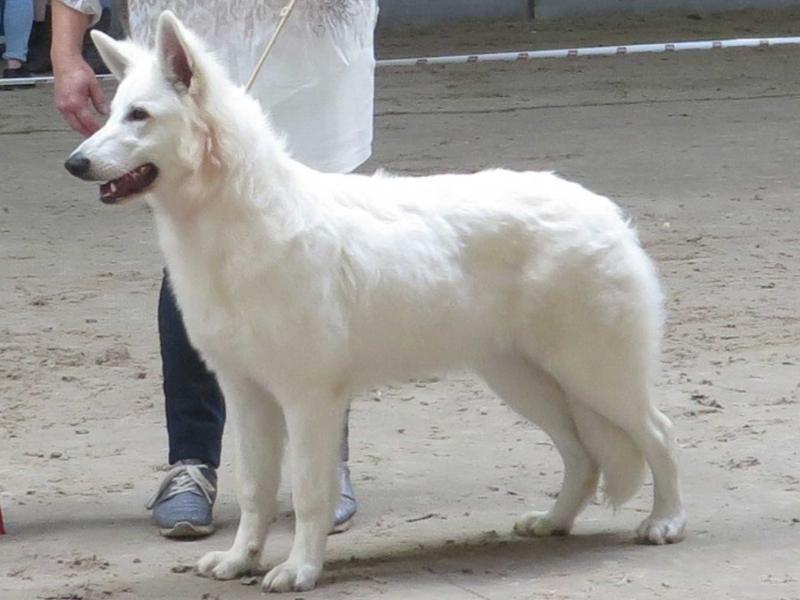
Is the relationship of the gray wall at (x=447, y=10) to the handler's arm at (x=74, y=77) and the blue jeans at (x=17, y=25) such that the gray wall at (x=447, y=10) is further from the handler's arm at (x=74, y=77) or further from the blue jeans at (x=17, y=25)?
the handler's arm at (x=74, y=77)

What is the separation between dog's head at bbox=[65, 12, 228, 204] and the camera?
359cm

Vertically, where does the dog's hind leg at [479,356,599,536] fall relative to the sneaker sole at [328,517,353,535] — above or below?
above

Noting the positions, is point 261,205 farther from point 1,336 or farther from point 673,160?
point 673,160

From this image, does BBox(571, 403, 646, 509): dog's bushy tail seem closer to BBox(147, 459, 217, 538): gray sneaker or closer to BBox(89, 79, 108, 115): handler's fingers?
BBox(147, 459, 217, 538): gray sneaker

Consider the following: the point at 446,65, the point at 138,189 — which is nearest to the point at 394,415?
the point at 138,189

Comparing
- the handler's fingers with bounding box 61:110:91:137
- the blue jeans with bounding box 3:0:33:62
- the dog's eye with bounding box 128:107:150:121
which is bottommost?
the blue jeans with bounding box 3:0:33:62

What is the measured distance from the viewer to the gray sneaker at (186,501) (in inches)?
175

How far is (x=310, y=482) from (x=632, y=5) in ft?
51.6

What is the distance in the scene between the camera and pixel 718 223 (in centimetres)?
829

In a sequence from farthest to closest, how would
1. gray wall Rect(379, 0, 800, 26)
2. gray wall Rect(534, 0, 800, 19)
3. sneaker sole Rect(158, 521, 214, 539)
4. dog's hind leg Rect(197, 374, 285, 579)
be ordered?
gray wall Rect(379, 0, 800, 26) < gray wall Rect(534, 0, 800, 19) < sneaker sole Rect(158, 521, 214, 539) < dog's hind leg Rect(197, 374, 285, 579)

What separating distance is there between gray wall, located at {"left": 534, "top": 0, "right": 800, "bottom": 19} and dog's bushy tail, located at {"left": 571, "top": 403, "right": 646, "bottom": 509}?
48.4 feet

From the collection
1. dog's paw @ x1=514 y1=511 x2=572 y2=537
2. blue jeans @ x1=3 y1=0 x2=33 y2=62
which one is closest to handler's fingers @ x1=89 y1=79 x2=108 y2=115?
dog's paw @ x1=514 y1=511 x2=572 y2=537

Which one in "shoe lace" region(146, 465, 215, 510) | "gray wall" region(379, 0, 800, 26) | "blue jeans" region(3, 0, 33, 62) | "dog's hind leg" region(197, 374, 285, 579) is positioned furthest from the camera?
"gray wall" region(379, 0, 800, 26)

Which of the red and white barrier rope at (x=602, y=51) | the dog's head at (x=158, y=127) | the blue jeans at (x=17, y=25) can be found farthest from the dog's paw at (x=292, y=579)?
the blue jeans at (x=17, y=25)
